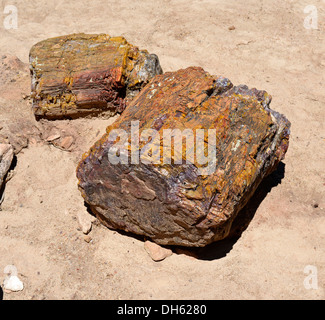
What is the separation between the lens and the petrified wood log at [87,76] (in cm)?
506

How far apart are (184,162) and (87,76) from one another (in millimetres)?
2097

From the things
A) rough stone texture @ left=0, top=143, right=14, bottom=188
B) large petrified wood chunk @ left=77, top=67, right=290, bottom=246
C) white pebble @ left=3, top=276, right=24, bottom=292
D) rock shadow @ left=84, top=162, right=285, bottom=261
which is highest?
large petrified wood chunk @ left=77, top=67, right=290, bottom=246

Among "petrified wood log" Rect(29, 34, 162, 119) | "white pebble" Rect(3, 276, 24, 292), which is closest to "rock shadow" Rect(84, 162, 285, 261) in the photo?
"white pebble" Rect(3, 276, 24, 292)

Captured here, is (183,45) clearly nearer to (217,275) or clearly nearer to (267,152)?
(267,152)

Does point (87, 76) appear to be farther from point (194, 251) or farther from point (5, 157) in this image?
point (194, 251)

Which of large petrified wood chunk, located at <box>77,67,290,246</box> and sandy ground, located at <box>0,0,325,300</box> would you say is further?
sandy ground, located at <box>0,0,325,300</box>

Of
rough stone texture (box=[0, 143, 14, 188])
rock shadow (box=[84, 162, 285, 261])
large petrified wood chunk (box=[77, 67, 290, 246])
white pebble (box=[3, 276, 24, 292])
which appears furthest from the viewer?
rough stone texture (box=[0, 143, 14, 188])

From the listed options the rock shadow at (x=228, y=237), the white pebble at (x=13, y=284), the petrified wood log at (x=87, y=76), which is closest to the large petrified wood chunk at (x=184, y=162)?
the rock shadow at (x=228, y=237)

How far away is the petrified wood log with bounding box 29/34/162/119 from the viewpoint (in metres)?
5.06

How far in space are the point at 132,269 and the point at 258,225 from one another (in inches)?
57.7

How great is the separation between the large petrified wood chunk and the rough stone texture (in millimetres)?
1096

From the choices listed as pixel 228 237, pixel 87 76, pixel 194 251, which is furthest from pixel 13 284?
pixel 87 76

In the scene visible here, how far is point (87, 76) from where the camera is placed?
16.6ft

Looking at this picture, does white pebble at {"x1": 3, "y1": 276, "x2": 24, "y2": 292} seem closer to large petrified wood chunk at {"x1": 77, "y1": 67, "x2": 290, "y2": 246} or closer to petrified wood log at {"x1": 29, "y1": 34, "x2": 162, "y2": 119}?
large petrified wood chunk at {"x1": 77, "y1": 67, "x2": 290, "y2": 246}
